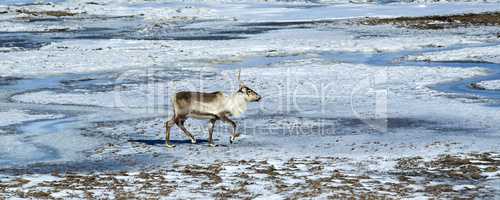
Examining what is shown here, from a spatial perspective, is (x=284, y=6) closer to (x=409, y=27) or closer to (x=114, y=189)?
(x=409, y=27)

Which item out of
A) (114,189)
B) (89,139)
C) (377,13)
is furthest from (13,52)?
(377,13)

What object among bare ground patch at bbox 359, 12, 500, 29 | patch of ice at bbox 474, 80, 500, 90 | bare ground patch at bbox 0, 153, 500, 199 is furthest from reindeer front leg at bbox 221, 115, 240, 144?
bare ground patch at bbox 359, 12, 500, 29

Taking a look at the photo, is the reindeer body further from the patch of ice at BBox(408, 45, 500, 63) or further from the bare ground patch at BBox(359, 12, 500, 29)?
the bare ground patch at BBox(359, 12, 500, 29)

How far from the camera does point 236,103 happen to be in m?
16.6

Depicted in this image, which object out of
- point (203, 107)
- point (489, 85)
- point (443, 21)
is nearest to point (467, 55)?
point (489, 85)

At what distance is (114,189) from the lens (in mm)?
12281

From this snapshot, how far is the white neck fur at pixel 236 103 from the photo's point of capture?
16484mm

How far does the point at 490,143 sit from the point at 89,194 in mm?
Answer: 7543

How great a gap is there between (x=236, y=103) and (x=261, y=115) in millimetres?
3841

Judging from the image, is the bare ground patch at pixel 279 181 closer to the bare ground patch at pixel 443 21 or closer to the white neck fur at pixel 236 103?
the white neck fur at pixel 236 103

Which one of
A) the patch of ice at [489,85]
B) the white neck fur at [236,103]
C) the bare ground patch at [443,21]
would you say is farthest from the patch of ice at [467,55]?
the white neck fur at [236,103]

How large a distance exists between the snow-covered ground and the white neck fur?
2.06 ft

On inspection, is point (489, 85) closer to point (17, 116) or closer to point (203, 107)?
point (203, 107)

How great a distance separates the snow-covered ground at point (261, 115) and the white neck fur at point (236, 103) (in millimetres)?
629
